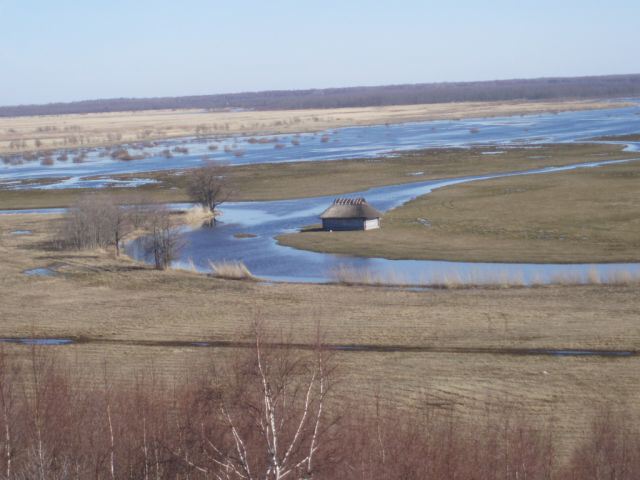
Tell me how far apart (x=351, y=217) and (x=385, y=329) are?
19174 mm

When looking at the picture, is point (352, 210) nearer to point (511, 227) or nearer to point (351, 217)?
point (351, 217)

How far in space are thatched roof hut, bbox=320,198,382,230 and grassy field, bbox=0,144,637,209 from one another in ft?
48.9

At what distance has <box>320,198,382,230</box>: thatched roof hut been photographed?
4400 centimetres

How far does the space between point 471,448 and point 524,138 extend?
88.5 m

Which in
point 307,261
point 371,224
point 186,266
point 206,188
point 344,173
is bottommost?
point 186,266

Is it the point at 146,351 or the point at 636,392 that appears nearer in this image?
the point at 636,392

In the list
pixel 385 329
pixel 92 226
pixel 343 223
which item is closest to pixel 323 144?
pixel 343 223

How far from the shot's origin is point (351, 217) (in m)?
44.2

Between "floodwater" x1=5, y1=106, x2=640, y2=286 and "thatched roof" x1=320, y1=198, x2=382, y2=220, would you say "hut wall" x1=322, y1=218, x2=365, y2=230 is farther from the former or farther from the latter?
"floodwater" x1=5, y1=106, x2=640, y2=286

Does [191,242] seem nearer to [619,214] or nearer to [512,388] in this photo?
[619,214]

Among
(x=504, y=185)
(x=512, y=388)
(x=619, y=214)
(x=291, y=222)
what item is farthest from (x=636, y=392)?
(x=504, y=185)

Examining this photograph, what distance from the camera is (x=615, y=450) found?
40.1 ft

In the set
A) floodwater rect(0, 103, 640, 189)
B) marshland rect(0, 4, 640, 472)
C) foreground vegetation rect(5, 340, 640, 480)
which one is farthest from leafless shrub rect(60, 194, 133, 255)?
foreground vegetation rect(5, 340, 640, 480)

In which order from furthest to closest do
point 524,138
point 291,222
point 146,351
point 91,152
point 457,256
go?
1. point 91,152
2. point 524,138
3. point 291,222
4. point 457,256
5. point 146,351
